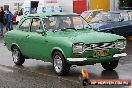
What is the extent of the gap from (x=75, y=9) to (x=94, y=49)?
25.1 metres

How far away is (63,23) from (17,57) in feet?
6.77

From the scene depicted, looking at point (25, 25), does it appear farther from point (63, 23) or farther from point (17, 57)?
point (63, 23)

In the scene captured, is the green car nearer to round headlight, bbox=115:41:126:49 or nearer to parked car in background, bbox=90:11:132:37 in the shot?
round headlight, bbox=115:41:126:49

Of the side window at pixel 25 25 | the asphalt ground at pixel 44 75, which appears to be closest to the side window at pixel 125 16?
the asphalt ground at pixel 44 75

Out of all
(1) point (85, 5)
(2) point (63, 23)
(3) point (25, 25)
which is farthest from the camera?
(1) point (85, 5)

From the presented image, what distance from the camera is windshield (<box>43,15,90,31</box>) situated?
1119cm

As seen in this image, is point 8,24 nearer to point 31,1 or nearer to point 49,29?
point 31,1

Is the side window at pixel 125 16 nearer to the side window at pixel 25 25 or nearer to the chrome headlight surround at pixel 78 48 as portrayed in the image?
the side window at pixel 25 25

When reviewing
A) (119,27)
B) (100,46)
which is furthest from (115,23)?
(100,46)

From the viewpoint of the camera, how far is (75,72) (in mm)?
10805

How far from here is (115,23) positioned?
18.5 m

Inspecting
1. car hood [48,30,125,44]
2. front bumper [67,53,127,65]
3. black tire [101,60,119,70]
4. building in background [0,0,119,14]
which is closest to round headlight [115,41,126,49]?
car hood [48,30,125,44]

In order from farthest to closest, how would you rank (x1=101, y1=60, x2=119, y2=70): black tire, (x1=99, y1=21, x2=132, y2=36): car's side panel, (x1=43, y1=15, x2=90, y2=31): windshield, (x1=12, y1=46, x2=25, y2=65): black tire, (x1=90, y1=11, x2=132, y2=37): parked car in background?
(x1=90, y1=11, x2=132, y2=37): parked car in background
(x1=99, y1=21, x2=132, y2=36): car's side panel
(x1=12, y1=46, x2=25, y2=65): black tire
(x1=43, y1=15, x2=90, y2=31): windshield
(x1=101, y1=60, x2=119, y2=70): black tire

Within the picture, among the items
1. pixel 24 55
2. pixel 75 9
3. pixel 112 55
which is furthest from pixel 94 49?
pixel 75 9
